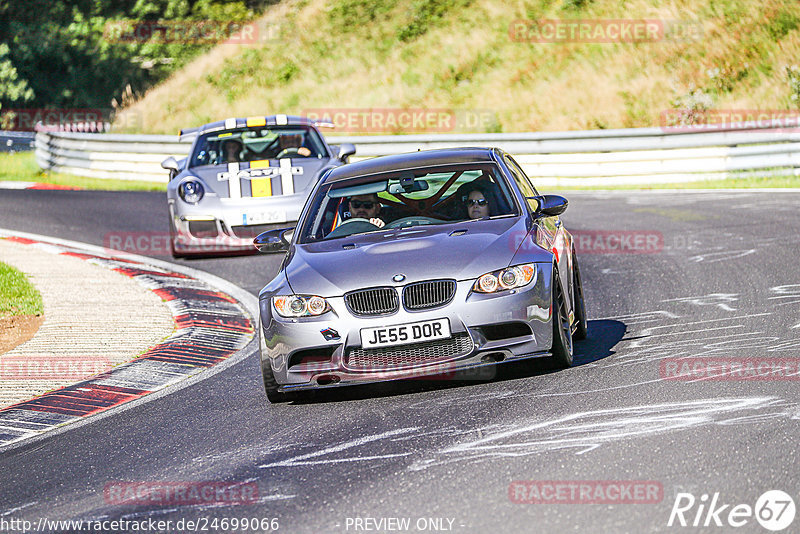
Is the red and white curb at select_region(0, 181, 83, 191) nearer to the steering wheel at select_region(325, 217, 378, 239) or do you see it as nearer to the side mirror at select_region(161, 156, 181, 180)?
the side mirror at select_region(161, 156, 181, 180)

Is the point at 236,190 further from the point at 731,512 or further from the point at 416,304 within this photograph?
the point at 731,512

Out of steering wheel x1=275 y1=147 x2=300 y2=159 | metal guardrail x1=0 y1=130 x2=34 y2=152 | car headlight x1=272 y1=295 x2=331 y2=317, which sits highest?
car headlight x1=272 y1=295 x2=331 y2=317

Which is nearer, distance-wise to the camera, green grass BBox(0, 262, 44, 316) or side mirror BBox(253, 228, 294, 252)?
side mirror BBox(253, 228, 294, 252)

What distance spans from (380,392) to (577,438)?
182 centimetres

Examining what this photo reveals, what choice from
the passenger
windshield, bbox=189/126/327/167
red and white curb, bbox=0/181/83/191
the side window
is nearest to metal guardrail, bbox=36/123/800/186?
red and white curb, bbox=0/181/83/191

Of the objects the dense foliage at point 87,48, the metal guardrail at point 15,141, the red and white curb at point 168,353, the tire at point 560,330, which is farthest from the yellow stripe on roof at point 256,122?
the dense foliage at point 87,48

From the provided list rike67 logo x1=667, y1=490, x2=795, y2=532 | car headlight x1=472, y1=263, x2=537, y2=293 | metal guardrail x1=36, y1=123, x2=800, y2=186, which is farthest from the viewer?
metal guardrail x1=36, y1=123, x2=800, y2=186

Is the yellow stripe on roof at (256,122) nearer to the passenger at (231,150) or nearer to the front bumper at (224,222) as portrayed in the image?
the passenger at (231,150)

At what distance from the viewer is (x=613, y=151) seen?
21.2 meters

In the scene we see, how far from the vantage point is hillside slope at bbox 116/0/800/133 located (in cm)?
2792

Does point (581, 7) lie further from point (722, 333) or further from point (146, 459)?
point (146, 459)

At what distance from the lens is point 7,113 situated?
148 feet

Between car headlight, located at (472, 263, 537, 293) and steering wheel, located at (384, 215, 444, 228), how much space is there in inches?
44.3

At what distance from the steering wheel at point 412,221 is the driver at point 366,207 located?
0.12 m
